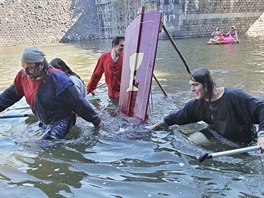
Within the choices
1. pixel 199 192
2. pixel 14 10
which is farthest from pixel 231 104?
pixel 14 10

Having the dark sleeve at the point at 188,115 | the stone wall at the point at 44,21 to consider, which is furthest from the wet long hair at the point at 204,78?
the stone wall at the point at 44,21

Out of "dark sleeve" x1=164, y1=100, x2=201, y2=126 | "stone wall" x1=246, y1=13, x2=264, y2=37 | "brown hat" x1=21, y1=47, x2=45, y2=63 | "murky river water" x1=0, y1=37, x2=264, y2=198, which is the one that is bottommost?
"stone wall" x1=246, y1=13, x2=264, y2=37

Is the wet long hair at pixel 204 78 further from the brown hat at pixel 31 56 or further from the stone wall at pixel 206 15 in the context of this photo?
the stone wall at pixel 206 15

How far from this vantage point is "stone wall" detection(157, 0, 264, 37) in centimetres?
2884

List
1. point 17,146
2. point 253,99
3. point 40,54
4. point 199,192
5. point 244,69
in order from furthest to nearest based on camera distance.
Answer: point 244,69
point 17,146
point 40,54
point 253,99
point 199,192

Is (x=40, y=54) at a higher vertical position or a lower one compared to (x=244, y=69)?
higher

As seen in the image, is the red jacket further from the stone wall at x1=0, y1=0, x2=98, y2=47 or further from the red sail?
the stone wall at x1=0, y1=0, x2=98, y2=47

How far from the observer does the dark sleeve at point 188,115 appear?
475 centimetres

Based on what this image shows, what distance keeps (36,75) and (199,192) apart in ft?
7.32

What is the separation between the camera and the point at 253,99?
13.7ft

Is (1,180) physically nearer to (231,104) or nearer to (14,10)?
(231,104)

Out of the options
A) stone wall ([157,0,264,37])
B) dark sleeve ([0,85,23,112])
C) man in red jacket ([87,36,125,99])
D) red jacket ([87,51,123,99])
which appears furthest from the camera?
stone wall ([157,0,264,37])

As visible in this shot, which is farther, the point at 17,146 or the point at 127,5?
the point at 127,5

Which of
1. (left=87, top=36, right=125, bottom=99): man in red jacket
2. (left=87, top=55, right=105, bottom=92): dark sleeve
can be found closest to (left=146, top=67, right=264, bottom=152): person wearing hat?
(left=87, top=36, right=125, bottom=99): man in red jacket
